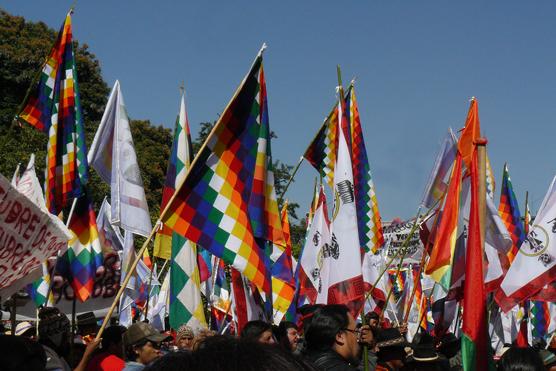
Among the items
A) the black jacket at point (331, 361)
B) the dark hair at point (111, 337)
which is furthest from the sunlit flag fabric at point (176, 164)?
the black jacket at point (331, 361)

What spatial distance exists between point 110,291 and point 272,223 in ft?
8.57

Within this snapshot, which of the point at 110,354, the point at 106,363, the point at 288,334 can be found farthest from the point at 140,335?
the point at 288,334

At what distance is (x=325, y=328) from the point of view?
14.9 ft

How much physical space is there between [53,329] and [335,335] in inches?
107

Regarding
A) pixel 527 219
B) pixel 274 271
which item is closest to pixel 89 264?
pixel 274 271

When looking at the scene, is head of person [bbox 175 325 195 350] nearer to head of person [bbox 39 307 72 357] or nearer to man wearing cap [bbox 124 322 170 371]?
head of person [bbox 39 307 72 357]

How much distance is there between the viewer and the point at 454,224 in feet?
30.1

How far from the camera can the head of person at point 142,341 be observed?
605cm

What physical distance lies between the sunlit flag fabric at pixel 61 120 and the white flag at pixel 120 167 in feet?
1.78

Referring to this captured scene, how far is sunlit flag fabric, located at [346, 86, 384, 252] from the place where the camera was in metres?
13.3

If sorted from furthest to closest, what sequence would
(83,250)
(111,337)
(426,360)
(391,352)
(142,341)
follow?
(83,250), (111,337), (391,352), (142,341), (426,360)

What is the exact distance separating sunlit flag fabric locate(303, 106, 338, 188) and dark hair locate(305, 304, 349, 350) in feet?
26.9

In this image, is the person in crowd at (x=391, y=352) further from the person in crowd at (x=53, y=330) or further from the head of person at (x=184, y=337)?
the head of person at (x=184, y=337)

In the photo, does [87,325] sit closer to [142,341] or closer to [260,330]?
[142,341]
